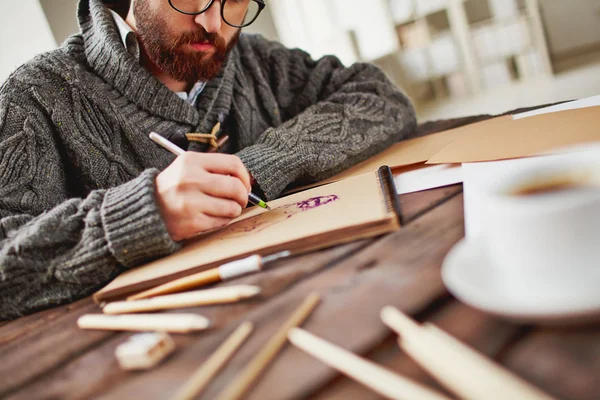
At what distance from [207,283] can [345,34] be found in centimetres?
441

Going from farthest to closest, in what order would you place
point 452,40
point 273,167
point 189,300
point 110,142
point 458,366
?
point 452,40 → point 110,142 → point 273,167 → point 189,300 → point 458,366

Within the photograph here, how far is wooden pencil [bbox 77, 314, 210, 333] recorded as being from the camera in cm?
45

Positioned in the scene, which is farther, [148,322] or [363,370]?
[148,322]

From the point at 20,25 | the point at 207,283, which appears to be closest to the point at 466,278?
the point at 207,283

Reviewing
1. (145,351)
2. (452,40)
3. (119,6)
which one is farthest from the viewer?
(452,40)

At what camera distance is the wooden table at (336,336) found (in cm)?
30

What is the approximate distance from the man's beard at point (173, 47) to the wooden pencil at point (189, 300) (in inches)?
28.6

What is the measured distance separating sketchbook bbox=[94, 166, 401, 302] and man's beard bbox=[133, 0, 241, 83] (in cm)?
52

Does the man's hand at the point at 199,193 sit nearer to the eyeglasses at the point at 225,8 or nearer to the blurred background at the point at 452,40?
the eyeglasses at the point at 225,8

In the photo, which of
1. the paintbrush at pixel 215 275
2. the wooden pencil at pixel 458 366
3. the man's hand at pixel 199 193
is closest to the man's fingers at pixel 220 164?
the man's hand at pixel 199 193

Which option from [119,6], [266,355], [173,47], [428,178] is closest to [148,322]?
[266,355]

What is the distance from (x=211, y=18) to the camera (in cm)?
109

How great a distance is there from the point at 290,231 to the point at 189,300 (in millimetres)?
171

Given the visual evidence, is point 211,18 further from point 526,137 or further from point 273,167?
point 526,137
